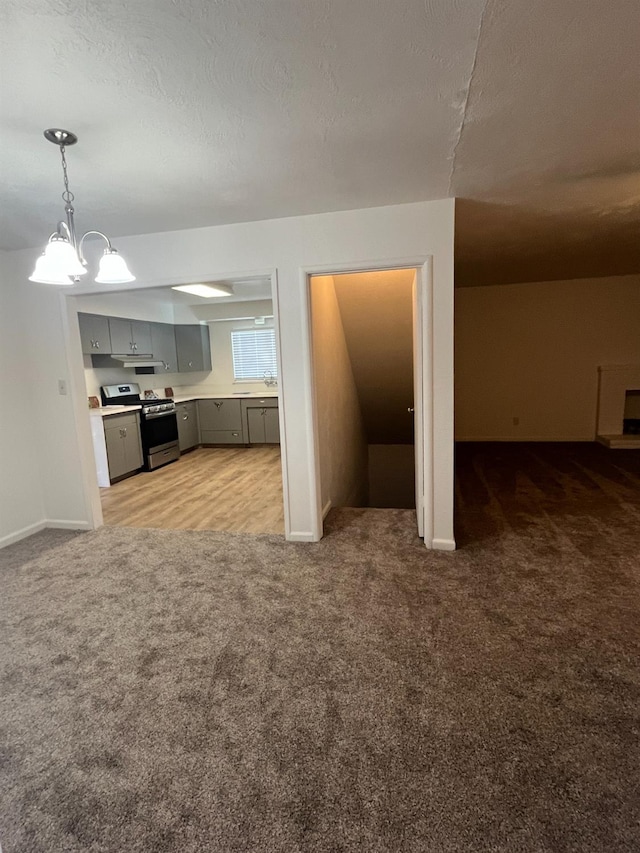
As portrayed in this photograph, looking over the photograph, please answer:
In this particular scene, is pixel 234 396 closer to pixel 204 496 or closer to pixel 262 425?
pixel 262 425

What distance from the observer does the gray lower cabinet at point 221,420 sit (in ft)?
22.9

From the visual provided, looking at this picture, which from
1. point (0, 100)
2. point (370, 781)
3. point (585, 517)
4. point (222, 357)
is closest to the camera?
point (370, 781)

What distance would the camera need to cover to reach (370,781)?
4.67 ft

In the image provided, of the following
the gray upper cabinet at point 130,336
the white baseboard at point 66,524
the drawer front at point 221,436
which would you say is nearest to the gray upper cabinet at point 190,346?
the gray upper cabinet at point 130,336

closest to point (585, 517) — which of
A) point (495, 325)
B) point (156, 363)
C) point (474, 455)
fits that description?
point (474, 455)

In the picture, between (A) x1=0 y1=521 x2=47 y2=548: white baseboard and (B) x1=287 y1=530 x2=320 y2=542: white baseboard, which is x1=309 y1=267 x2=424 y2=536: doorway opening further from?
(A) x1=0 y1=521 x2=47 y2=548: white baseboard

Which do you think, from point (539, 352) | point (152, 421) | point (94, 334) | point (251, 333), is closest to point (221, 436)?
point (152, 421)

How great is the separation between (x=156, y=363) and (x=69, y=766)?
572cm

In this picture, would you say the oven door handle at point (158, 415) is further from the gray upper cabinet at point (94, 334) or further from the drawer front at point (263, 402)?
the drawer front at point (263, 402)

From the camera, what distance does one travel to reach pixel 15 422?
360 cm

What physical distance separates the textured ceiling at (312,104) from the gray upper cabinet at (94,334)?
2.47 meters

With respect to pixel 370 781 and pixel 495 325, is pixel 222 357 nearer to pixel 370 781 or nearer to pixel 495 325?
pixel 495 325

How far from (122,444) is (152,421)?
573 millimetres

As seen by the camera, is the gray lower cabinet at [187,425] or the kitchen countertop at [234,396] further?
the kitchen countertop at [234,396]
